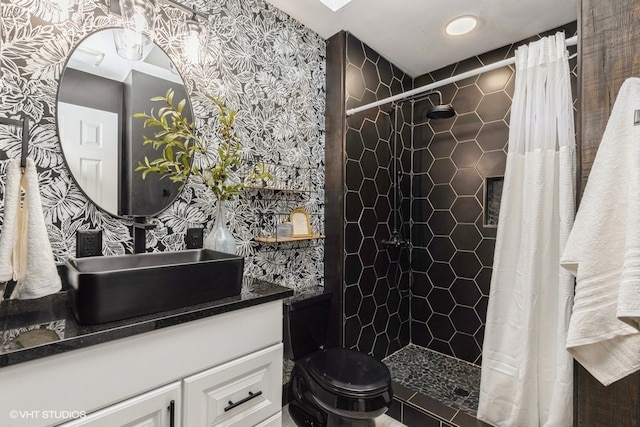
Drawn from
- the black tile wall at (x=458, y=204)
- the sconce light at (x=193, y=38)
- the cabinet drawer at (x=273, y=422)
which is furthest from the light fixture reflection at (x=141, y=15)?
the black tile wall at (x=458, y=204)

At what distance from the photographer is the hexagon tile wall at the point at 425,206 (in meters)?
2.19

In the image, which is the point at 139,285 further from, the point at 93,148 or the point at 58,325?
the point at 93,148

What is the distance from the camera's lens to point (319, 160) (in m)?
2.12

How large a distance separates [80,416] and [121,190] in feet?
2.80

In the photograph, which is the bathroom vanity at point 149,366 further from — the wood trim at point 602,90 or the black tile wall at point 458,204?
the black tile wall at point 458,204

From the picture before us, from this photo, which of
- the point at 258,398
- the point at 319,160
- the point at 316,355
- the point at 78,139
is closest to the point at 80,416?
the point at 258,398

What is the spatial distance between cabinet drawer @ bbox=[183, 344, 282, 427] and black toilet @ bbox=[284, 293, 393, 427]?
32cm

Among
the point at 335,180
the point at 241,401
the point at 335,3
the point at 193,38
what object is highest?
the point at 335,3

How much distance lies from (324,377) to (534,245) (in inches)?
48.5

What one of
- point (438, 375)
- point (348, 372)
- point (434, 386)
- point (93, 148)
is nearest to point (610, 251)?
point (348, 372)

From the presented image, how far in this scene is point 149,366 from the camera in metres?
0.88

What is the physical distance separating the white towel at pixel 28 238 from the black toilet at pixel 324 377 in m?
1.01

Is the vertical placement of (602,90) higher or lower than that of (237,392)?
higher

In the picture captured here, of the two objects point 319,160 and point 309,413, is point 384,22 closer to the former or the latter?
point 319,160
